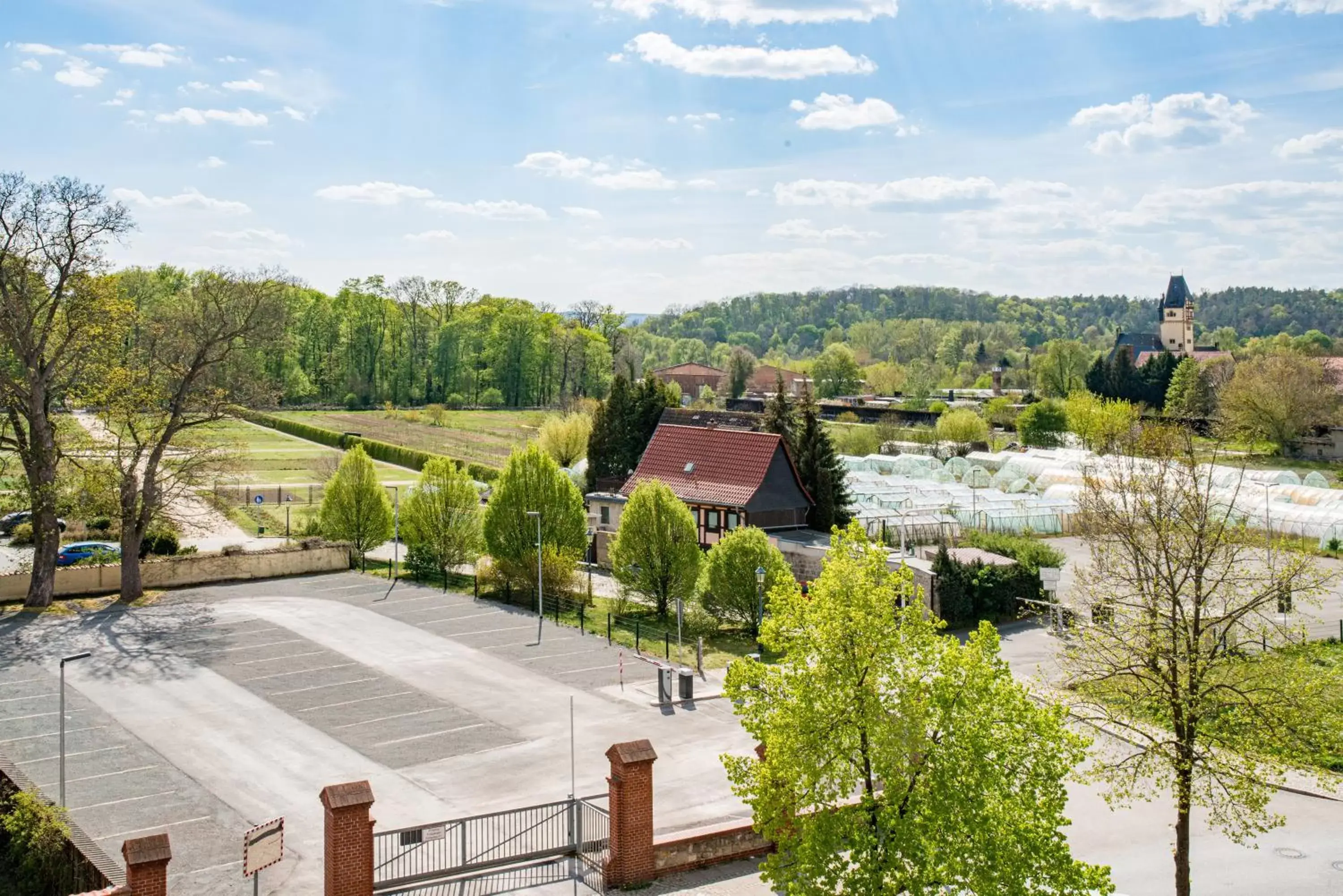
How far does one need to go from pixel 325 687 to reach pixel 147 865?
46.6 feet

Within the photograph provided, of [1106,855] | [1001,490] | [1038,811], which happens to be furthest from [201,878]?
[1001,490]

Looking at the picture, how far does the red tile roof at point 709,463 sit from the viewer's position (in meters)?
44.6

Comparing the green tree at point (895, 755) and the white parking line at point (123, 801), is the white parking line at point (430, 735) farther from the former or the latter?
the green tree at point (895, 755)

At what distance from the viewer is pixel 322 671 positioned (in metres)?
30.7

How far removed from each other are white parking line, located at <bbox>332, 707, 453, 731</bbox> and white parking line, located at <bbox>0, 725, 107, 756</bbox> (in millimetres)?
5120

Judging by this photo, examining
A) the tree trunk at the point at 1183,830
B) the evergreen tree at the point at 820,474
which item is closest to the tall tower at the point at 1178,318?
the evergreen tree at the point at 820,474

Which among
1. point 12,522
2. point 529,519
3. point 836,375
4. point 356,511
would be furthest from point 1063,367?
point 12,522

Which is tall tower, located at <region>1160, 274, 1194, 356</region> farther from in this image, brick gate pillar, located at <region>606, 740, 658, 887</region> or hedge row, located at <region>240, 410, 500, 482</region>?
brick gate pillar, located at <region>606, 740, 658, 887</region>

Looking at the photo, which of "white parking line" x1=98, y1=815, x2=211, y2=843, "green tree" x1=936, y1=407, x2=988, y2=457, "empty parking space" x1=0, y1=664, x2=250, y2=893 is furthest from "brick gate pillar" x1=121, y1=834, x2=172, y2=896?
"green tree" x1=936, y1=407, x2=988, y2=457

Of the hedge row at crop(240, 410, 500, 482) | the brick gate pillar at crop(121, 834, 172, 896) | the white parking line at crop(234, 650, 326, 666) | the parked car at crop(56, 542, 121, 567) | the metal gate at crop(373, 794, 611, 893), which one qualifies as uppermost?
the hedge row at crop(240, 410, 500, 482)

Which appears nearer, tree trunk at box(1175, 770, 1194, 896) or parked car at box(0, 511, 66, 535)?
tree trunk at box(1175, 770, 1194, 896)

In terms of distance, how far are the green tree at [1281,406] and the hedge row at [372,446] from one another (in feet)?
166

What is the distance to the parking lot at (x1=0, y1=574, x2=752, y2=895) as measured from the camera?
69.1 feet

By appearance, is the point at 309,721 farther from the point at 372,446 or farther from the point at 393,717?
the point at 372,446
